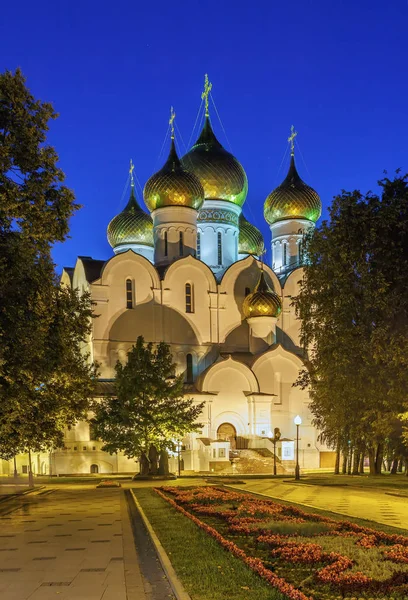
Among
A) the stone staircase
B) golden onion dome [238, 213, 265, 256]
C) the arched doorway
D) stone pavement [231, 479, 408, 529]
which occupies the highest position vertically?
golden onion dome [238, 213, 265, 256]

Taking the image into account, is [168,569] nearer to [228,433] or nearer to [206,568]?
[206,568]

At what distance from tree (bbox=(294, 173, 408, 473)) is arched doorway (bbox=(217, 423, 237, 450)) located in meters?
22.2

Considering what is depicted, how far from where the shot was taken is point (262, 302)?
44.9m

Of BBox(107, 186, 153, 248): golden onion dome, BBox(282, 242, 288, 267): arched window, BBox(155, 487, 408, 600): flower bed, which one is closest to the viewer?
BBox(155, 487, 408, 600): flower bed

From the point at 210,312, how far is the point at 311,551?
37674 mm

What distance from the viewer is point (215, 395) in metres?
41.7

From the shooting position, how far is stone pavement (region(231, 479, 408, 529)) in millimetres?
13586

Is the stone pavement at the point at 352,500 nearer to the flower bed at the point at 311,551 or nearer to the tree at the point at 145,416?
the flower bed at the point at 311,551

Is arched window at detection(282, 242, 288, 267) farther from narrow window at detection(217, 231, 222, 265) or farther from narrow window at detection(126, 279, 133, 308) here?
narrow window at detection(126, 279, 133, 308)

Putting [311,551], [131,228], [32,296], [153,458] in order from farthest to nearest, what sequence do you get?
[131,228] < [153,458] < [32,296] < [311,551]

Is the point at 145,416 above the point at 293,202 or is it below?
below

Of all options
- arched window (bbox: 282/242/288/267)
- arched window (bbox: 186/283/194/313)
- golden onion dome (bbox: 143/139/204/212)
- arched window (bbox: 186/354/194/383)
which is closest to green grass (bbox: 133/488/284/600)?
arched window (bbox: 186/354/194/383)

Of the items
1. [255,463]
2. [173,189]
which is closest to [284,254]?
[173,189]

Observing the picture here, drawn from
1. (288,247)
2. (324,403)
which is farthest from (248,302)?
(324,403)
